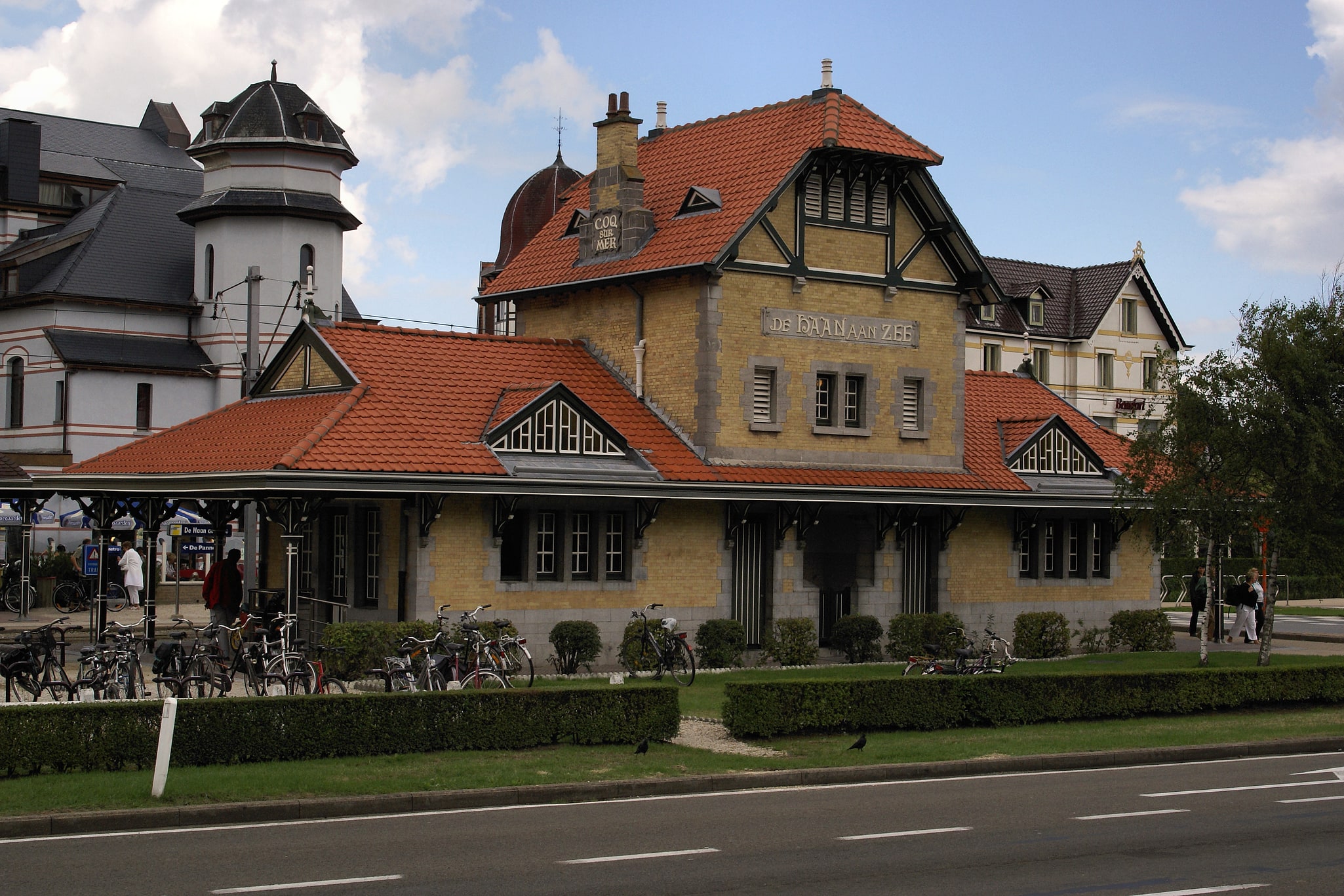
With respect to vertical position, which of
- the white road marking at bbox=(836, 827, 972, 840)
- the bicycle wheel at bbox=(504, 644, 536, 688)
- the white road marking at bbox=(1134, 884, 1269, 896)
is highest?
the bicycle wheel at bbox=(504, 644, 536, 688)

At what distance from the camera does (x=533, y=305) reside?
113 feet

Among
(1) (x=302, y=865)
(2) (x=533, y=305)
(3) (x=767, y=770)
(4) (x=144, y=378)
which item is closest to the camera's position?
(1) (x=302, y=865)

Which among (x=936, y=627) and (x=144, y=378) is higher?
(x=144, y=378)

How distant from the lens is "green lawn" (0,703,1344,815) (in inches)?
575

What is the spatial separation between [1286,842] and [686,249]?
19.1 m

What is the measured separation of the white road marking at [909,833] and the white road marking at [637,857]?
135cm

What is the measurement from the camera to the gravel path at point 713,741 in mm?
18609

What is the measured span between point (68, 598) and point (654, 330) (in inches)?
827

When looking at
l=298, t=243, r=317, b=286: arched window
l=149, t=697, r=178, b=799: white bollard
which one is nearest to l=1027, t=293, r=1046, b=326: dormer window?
l=298, t=243, r=317, b=286: arched window

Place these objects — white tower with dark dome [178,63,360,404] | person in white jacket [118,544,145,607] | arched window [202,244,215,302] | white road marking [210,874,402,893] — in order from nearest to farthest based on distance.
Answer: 1. white road marking [210,874,402,893]
2. person in white jacket [118,544,145,607]
3. white tower with dark dome [178,63,360,404]
4. arched window [202,244,215,302]

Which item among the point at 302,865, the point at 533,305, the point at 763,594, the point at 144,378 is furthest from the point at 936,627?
the point at 144,378

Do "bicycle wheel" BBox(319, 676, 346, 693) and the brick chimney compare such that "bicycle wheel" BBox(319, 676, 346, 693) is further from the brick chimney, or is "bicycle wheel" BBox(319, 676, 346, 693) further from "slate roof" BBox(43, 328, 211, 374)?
"slate roof" BBox(43, 328, 211, 374)

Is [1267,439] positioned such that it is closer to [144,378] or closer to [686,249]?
[686,249]

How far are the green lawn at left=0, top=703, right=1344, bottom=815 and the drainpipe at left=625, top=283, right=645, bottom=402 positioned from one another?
40.0ft
